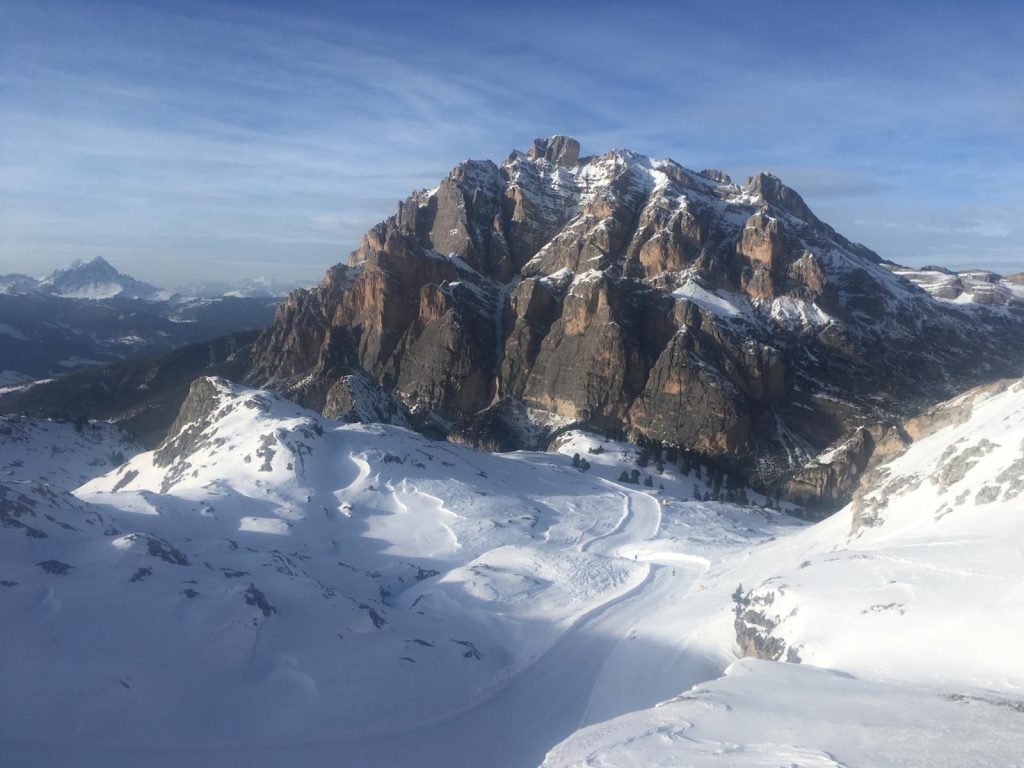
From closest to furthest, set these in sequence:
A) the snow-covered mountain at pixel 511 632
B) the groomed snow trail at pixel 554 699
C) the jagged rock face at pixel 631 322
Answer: the snow-covered mountain at pixel 511 632 → the groomed snow trail at pixel 554 699 → the jagged rock face at pixel 631 322

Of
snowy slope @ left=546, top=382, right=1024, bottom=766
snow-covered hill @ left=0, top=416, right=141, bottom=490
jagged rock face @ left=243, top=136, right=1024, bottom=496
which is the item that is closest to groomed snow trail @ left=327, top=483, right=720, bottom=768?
snowy slope @ left=546, top=382, right=1024, bottom=766

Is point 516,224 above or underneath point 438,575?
above

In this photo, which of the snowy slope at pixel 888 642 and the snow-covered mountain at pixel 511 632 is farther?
the snow-covered mountain at pixel 511 632

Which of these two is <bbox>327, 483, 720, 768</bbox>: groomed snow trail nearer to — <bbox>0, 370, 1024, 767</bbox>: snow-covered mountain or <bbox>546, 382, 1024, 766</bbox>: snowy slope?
<bbox>0, 370, 1024, 767</bbox>: snow-covered mountain

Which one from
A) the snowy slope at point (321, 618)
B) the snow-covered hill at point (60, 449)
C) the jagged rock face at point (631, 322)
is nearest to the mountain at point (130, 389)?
the jagged rock face at point (631, 322)

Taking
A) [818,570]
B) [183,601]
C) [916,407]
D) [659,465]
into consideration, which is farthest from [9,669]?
[916,407]

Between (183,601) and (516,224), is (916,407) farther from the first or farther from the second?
(183,601)

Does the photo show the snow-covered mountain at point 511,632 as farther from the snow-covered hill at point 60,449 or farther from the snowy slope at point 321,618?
the snow-covered hill at point 60,449
